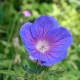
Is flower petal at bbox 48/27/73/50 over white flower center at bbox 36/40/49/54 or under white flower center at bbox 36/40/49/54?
over

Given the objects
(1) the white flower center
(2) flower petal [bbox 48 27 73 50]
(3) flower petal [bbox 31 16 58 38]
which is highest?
(3) flower petal [bbox 31 16 58 38]

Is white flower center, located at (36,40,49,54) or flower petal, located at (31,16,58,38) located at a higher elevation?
flower petal, located at (31,16,58,38)

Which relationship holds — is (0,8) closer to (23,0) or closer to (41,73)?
(23,0)

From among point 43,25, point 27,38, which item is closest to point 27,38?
point 27,38

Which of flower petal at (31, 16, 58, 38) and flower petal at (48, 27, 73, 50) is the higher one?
flower petal at (31, 16, 58, 38)

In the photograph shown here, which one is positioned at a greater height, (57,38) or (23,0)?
(23,0)

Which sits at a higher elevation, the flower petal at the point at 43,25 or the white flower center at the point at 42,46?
the flower petal at the point at 43,25

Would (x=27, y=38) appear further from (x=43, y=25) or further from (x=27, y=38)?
(x=43, y=25)

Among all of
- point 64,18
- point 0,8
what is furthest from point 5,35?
point 64,18
